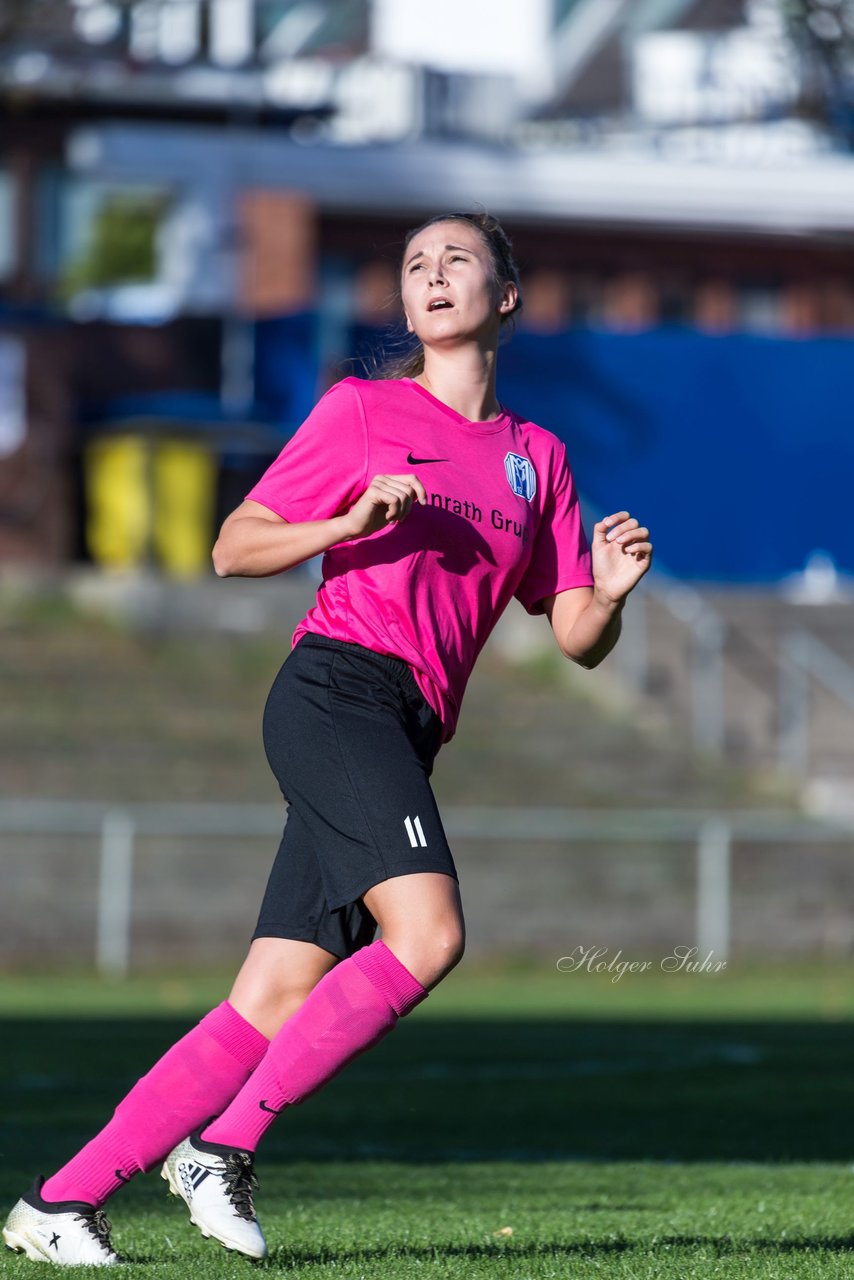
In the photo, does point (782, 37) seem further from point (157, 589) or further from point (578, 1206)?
point (578, 1206)

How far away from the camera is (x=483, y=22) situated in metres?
66.6

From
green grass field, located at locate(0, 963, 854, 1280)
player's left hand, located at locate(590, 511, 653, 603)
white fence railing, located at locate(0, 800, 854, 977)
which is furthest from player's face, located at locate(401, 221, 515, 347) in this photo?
white fence railing, located at locate(0, 800, 854, 977)

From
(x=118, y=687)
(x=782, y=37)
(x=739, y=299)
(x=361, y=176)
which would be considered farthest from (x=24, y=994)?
(x=739, y=299)

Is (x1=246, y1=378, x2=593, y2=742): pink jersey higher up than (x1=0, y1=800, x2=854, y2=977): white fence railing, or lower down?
higher up

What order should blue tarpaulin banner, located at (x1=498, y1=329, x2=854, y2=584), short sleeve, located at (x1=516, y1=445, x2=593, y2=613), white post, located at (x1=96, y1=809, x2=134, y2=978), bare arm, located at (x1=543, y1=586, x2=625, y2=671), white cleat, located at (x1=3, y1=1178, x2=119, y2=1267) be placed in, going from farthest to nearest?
blue tarpaulin banner, located at (x1=498, y1=329, x2=854, y2=584) < white post, located at (x1=96, y1=809, x2=134, y2=978) < short sleeve, located at (x1=516, y1=445, x2=593, y2=613) < bare arm, located at (x1=543, y1=586, x2=625, y2=671) < white cleat, located at (x1=3, y1=1178, x2=119, y2=1267)

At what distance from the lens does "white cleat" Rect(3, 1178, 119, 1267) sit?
4.57 m

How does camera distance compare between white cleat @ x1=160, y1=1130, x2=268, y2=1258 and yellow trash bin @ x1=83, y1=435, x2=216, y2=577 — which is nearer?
white cleat @ x1=160, y1=1130, x2=268, y2=1258

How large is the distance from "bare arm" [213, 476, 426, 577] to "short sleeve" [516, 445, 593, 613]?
22.1 inches

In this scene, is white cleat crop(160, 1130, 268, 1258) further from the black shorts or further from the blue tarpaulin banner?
the blue tarpaulin banner

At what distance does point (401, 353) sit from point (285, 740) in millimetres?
1005

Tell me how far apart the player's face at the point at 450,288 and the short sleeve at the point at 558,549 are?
387 millimetres

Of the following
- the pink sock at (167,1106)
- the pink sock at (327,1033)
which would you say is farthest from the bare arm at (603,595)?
the pink sock at (167,1106)

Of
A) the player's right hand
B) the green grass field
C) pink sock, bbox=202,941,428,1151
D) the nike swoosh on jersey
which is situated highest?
the nike swoosh on jersey

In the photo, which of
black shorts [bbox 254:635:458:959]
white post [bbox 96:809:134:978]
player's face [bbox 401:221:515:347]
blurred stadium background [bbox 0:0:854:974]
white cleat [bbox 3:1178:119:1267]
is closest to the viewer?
black shorts [bbox 254:635:458:959]
